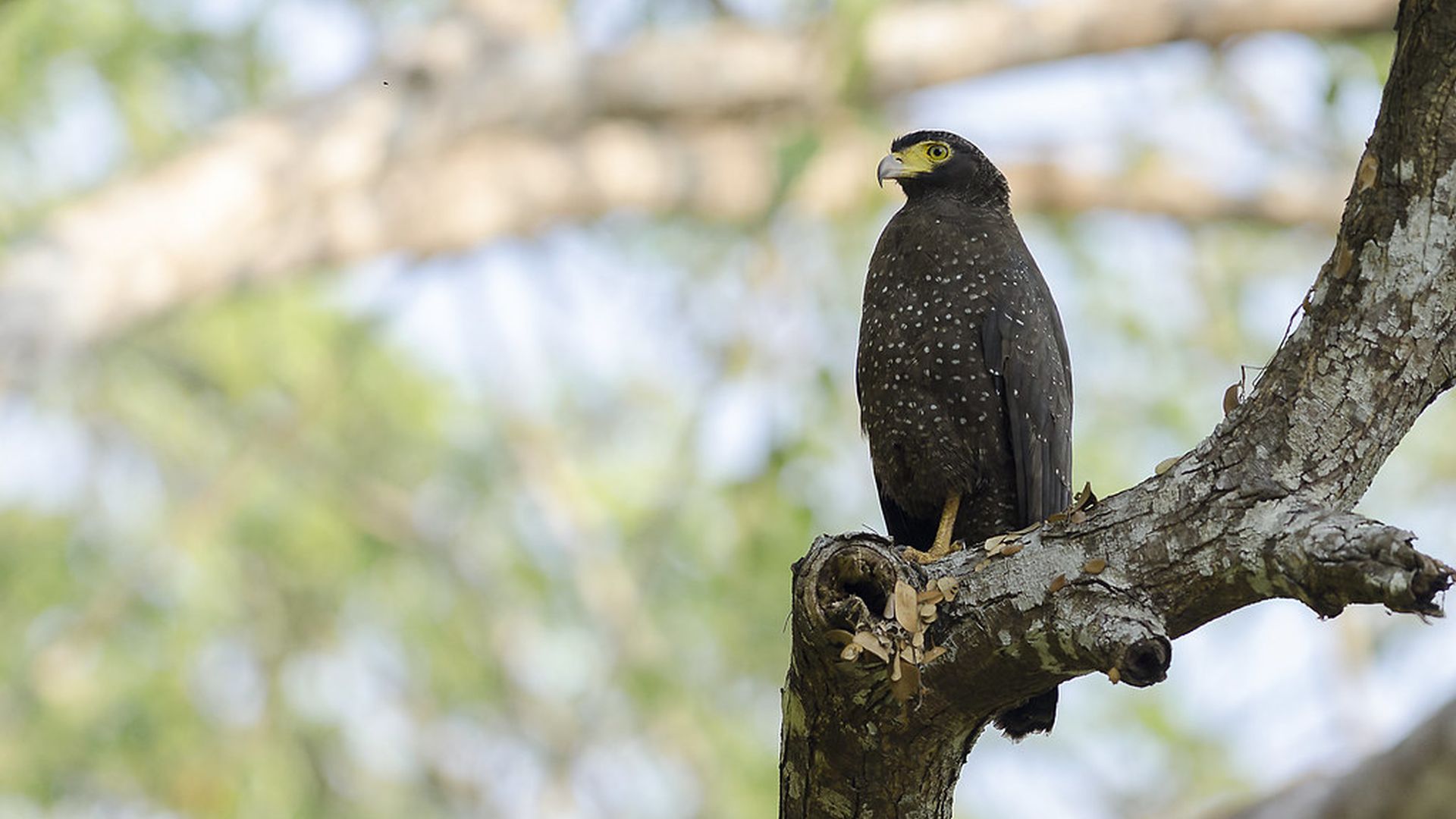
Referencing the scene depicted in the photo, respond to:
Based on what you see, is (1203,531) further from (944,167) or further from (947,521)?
(944,167)

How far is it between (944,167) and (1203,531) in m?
2.25

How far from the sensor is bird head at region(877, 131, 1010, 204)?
491 cm

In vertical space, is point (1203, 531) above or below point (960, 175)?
below

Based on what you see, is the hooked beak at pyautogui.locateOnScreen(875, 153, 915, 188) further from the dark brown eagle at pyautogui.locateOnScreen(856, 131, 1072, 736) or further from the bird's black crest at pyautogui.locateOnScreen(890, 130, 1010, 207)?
the dark brown eagle at pyautogui.locateOnScreen(856, 131, 1072, 736)

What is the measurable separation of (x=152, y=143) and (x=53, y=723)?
137 inches

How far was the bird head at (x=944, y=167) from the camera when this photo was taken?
16.1 ft

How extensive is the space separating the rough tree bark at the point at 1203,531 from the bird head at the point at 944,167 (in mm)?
1962

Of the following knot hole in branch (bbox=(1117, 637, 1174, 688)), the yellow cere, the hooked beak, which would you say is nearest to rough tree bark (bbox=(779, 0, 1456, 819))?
knot hole in branch (bbox=(1117, 637, 1174, 688))

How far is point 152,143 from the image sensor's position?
32.4 feet

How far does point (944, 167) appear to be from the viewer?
493 centimetres

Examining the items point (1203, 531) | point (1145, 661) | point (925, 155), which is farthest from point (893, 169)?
point (1145, 661)

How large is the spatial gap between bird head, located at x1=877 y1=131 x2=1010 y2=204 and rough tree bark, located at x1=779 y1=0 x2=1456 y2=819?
1.96 meters

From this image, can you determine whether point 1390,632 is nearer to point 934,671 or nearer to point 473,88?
point 473,88

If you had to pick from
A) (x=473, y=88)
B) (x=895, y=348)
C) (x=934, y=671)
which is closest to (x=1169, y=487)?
(x=934, y=671)
